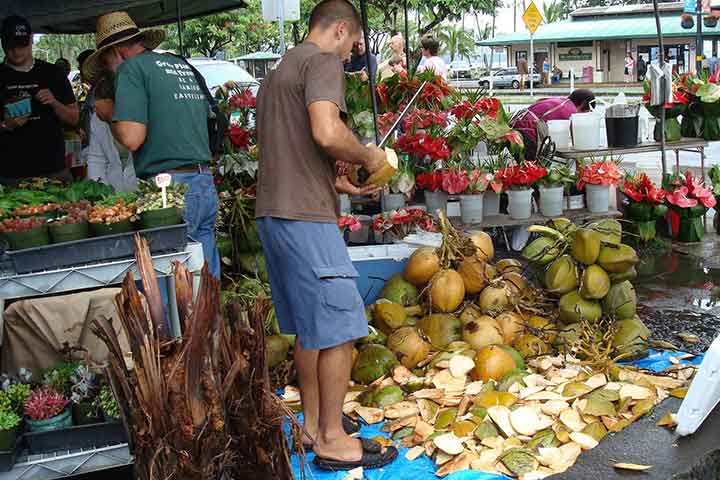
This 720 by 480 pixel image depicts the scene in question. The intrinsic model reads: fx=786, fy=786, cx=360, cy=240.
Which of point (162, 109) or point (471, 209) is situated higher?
point (162, 109)

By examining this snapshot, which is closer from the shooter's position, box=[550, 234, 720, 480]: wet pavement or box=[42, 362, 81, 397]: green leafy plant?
box=[42, 362, 81, 397]: green leafy plant

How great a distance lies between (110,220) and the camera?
121 inches

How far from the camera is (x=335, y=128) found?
3117 millimetres

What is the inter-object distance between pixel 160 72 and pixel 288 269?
1259 millimetres

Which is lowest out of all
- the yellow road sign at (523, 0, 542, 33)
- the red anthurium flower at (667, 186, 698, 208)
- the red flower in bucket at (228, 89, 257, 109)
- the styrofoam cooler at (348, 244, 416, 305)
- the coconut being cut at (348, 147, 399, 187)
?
the styrofoam cooler at (348, 244, 416, 305)

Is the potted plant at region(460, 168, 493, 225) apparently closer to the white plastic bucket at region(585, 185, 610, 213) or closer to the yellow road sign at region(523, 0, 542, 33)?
the white plastic bucket at region(585, 185, 610, 213)

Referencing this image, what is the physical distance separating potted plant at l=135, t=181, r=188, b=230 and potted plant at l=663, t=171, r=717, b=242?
540 centimetres

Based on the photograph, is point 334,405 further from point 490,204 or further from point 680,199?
point 680,199

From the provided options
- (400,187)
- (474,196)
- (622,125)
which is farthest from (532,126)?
(400,187)

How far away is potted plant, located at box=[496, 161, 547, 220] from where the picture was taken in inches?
258

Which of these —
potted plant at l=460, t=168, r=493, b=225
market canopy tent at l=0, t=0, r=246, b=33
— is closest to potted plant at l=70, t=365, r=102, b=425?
potted plant at l=460, t=168, r=493, b=225

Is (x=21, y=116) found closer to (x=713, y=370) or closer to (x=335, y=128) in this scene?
(x=335, y=128)

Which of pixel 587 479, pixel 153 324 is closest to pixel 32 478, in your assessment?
pixel 153 324

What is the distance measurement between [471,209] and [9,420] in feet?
14.1
